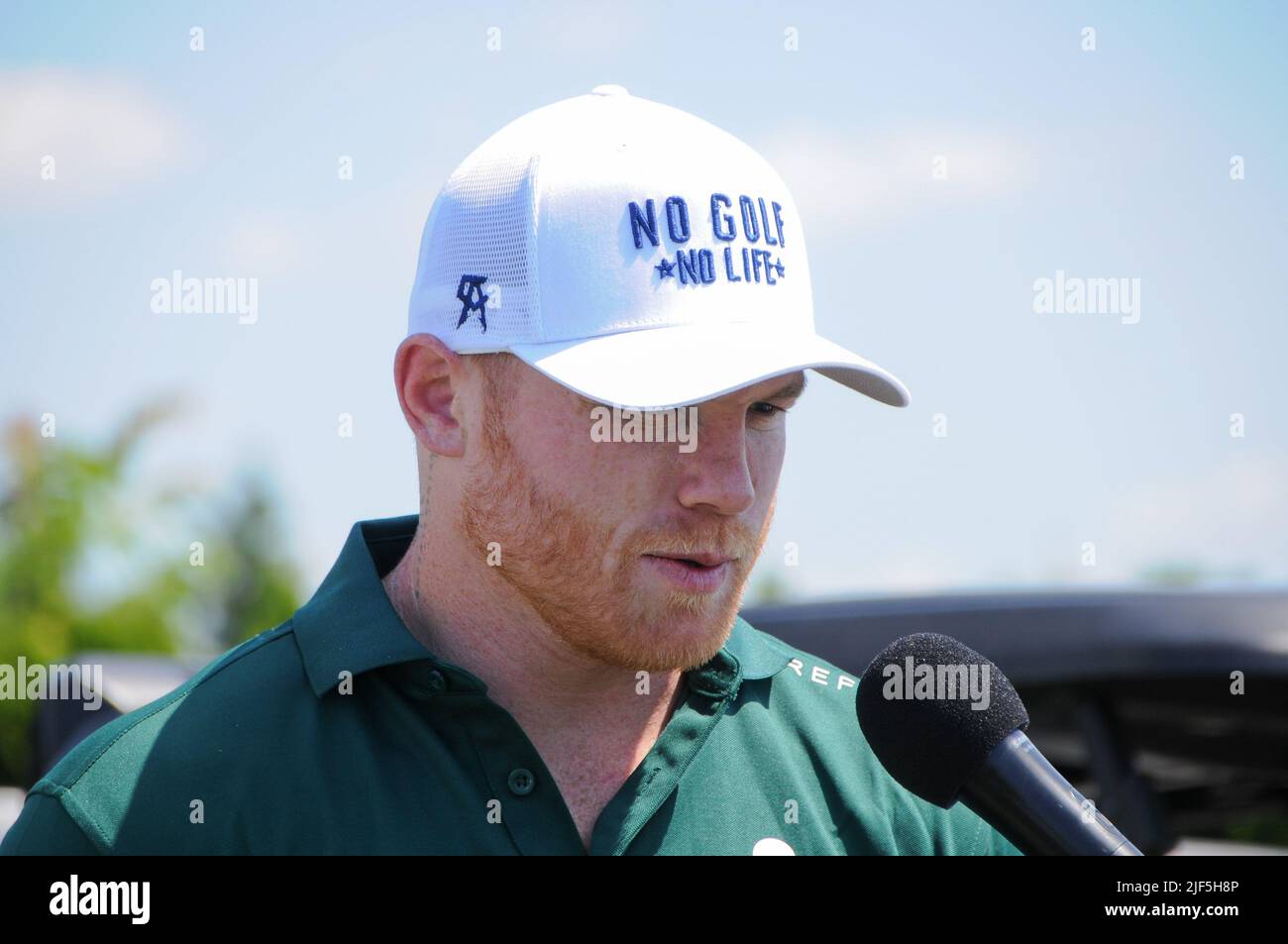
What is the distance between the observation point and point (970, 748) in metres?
2.09

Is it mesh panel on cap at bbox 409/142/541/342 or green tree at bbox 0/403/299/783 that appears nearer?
mesh panel on cap at bbox 409/142/541/342

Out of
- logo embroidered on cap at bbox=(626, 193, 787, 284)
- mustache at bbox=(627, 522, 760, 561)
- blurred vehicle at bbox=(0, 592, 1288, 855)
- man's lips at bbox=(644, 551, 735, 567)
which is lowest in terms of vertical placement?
blurred vehicle at bbox=(0, 592, 1288, 855)

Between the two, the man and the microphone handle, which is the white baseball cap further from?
the microphone handle

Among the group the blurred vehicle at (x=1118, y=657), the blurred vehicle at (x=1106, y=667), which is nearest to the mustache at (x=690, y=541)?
the blurred vehicle at (x=1118, y=657)

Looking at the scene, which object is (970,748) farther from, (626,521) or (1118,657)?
(1118,657)

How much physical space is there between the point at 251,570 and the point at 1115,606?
48.7 m

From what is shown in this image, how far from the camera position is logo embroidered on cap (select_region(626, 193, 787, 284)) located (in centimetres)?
264

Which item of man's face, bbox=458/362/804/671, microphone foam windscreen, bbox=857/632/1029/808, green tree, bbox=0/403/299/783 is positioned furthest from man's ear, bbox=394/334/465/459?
green tree, bbox=0/403/299/783

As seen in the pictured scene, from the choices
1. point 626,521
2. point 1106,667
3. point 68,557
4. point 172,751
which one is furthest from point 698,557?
point 68,557

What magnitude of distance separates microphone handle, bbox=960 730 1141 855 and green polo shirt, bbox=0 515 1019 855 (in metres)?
0.64

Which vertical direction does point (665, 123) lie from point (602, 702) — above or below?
above
